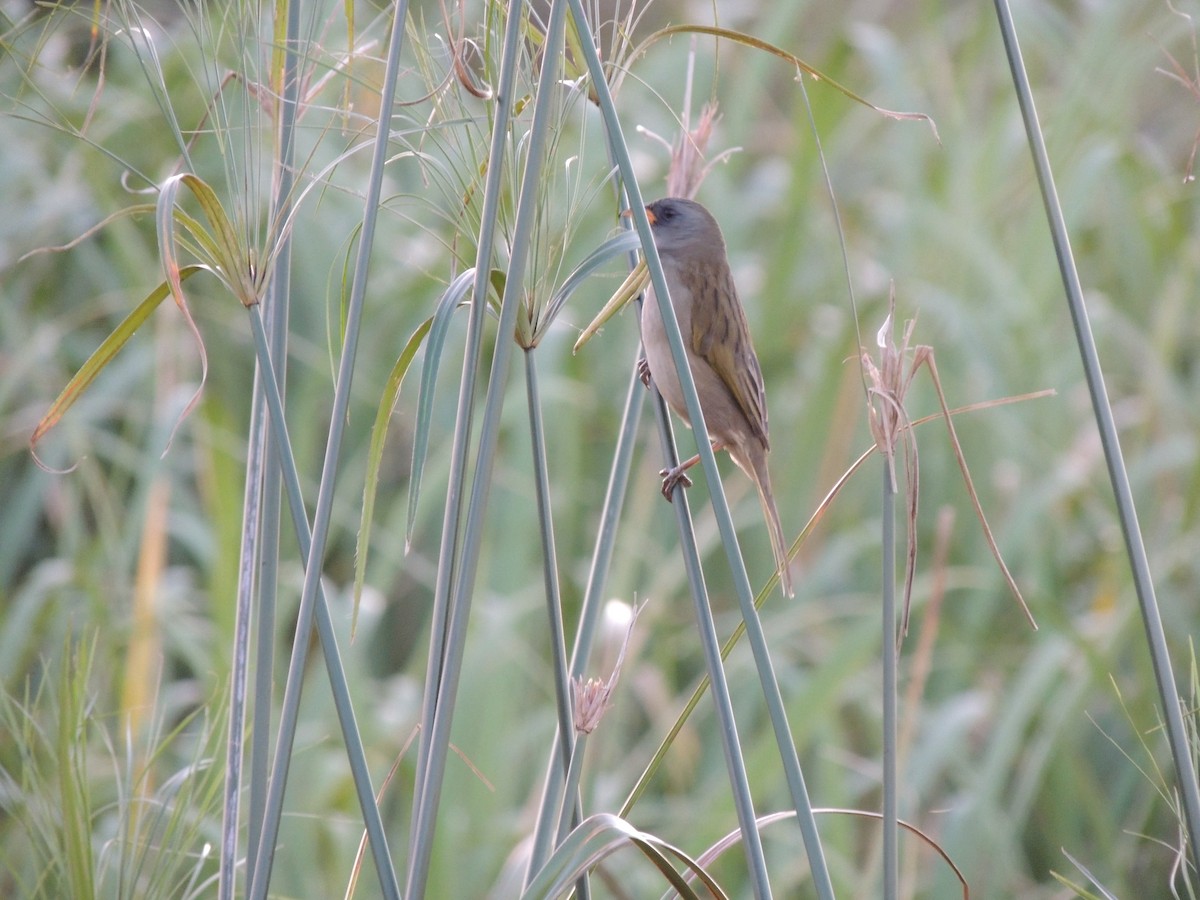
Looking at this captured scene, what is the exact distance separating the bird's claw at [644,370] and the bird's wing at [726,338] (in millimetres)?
516

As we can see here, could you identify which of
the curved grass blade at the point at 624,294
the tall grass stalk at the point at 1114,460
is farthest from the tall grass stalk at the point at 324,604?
the tall grass stalk at the point at 1114,460

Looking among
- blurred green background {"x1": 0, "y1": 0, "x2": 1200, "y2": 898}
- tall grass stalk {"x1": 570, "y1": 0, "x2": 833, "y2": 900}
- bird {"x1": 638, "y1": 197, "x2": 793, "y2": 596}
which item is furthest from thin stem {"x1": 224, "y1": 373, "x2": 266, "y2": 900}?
blurred green background {"x1": 0, "y1": 0, "x2": 1200, "y2": 898}

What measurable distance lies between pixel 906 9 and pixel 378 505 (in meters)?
4.43

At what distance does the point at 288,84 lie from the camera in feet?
3.38

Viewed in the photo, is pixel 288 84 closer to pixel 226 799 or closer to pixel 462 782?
pixel 226 799

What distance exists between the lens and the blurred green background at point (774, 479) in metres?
2.40

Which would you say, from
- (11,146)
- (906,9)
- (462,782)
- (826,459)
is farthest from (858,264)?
(906,9)

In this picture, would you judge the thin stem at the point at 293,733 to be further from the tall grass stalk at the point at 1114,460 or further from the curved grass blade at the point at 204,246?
the tall grass stalk at the point at 1114,460

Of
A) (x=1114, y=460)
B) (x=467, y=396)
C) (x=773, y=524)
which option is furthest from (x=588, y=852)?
(x=773, y=524)

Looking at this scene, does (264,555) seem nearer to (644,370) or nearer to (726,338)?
(644,370)

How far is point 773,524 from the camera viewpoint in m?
1.51

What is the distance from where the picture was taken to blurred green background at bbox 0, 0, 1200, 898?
2400mm

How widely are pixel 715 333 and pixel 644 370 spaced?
647mm

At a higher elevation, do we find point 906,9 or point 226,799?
point 906,9
